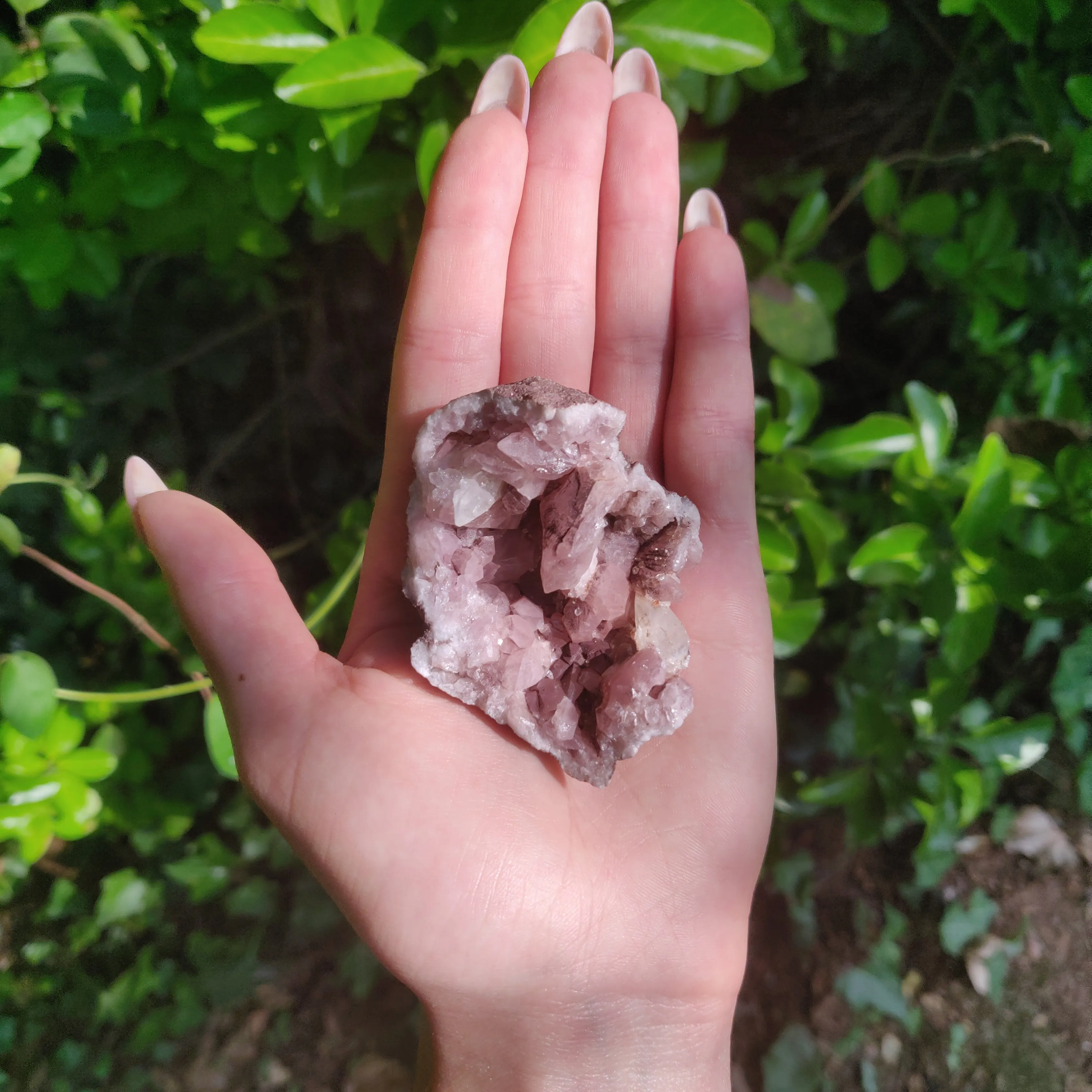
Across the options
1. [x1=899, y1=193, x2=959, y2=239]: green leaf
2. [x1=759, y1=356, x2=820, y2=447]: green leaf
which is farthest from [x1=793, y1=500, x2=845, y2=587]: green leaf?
[x1=899, y1=193, x2=959, y2=239]: green leaf

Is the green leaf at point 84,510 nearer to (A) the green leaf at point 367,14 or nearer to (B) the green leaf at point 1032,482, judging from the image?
(A) the green leaf at point 367,14

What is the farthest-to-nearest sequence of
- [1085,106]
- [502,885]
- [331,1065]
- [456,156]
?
[331,1065]
[1085,106]
[456,156]
[502,885]

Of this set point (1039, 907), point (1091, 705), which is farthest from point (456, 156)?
point (1039, 907)

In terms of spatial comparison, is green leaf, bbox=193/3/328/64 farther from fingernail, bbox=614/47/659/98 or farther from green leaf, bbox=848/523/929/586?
green leaf, bbox=848/523/929/586

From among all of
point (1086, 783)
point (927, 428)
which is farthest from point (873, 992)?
point (927, 428)

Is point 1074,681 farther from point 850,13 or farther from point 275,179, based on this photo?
point 275,179

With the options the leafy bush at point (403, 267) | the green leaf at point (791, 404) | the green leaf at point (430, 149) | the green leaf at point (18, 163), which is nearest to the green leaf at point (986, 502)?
the leafy bush at point (403, 267)

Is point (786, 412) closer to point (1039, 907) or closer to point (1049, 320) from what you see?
point (1049, 320)
